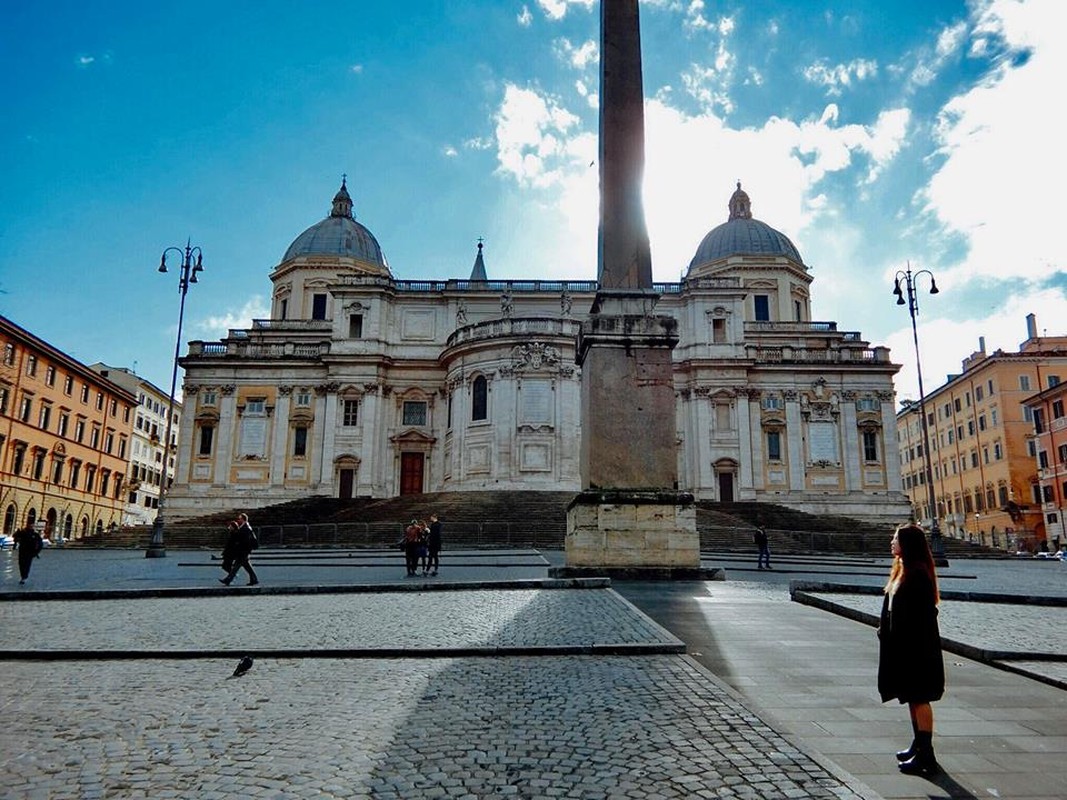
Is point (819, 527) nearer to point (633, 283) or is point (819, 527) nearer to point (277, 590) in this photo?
point (633, 283)

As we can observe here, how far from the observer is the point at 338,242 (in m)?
55.7

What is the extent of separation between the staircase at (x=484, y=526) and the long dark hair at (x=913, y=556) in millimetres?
21107

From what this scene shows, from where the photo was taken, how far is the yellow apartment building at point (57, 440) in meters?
44.7

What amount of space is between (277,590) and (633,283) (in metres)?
8.03

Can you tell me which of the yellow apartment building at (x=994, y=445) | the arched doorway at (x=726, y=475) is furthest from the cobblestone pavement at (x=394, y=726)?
the yellow apartment building at (x=994, y=445)

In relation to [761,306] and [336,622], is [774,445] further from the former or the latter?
[336,622]

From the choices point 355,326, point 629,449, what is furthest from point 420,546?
point 355,326

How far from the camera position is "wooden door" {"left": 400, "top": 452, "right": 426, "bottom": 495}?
4672cm

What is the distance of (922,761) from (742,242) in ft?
182

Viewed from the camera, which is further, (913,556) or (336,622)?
(336,622)

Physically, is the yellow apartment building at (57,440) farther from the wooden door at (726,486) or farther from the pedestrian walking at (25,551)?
the wooden door at (726,486)

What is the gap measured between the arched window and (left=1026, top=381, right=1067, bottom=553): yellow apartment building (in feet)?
120

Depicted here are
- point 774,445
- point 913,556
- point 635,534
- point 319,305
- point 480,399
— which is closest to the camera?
point 913,556

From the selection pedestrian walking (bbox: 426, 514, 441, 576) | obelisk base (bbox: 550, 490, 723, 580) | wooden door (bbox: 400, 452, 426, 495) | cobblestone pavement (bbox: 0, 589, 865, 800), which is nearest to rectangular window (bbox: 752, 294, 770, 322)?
wooden door (bbox: 400, 452, 426, 495)
